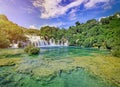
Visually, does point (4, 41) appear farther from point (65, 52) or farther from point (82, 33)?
point (82, 33)

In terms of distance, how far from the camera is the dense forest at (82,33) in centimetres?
283

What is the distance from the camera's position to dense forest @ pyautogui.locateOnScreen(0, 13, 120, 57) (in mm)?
2834

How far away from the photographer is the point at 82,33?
3650 millimetres

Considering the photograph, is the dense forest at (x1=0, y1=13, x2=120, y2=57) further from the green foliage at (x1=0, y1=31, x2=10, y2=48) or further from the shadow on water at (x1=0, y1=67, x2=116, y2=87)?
the shadow on water at (x1=0, y1=67, x2=116, y2=87)

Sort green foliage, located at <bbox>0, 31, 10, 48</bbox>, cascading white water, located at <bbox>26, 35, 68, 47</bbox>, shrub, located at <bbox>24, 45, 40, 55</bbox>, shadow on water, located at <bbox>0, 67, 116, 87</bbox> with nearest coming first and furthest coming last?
shadow on water, located at <bbox>0, 67, 116, 87</bbox> → green foliage, located at <bbox>0, 31, 10, 48</bbox> → shrub, located at <bbox>24, 45, 40, 55</bbox> → cascading white water, located at <bbox>26, 35, 68, 47</bbox>

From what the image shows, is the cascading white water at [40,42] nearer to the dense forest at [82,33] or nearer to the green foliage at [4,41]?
the dense forest at [82,33]

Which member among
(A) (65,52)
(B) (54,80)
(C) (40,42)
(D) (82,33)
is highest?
(D) (82,33)

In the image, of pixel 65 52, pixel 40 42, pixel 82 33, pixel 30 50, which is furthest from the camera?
pixel 82 33

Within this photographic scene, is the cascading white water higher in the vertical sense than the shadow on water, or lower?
higher

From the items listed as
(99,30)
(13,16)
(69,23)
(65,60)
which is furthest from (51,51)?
(99,30)

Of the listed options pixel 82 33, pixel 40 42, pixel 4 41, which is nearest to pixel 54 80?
pixel 40 42

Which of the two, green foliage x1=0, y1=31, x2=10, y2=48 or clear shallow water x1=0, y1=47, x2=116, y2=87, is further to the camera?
green foliage x1=0, y1=31, x2=10, y2=48

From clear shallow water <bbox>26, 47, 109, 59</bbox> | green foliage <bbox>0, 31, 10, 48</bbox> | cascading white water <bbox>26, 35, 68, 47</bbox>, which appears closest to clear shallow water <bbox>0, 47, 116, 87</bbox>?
clear shallow water <bbox>26, 47, 109, 59</bbox>

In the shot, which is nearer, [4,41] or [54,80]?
[54,80]
